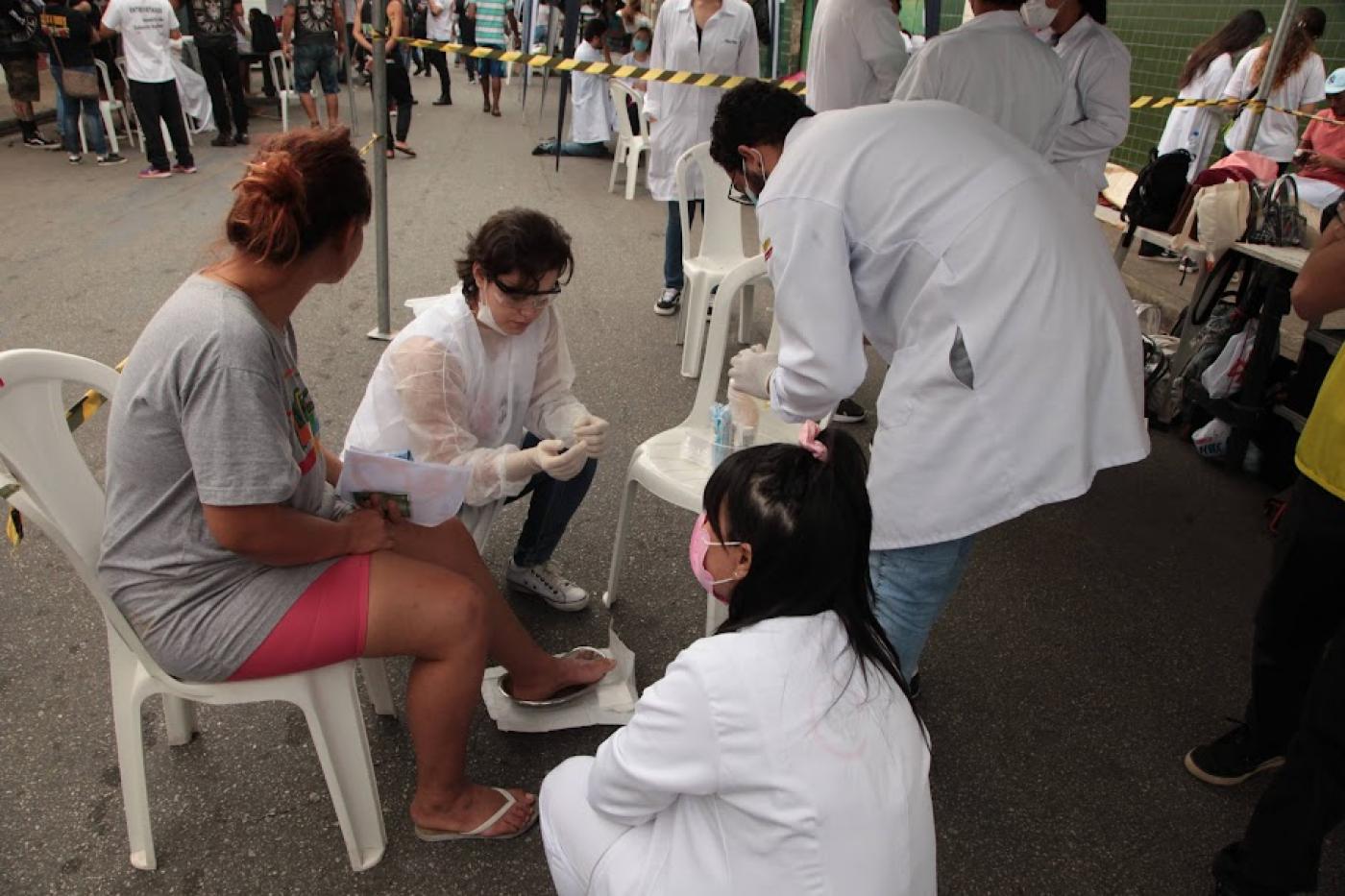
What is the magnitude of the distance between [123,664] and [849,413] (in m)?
3.01

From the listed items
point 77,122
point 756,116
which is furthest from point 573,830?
point 77,122

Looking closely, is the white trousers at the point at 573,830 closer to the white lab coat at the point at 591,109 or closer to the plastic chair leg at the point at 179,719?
the plastic chair leg at the point at 179,719

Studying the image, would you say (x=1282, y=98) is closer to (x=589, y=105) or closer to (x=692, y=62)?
(x=692, y=62)

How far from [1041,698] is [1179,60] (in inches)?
270

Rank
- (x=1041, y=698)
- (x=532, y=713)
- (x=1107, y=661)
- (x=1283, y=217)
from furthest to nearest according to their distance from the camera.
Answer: (x=1283, y=217)
(x=1107, y=661)
(x=1041, y=698)
(x=532, y=713)

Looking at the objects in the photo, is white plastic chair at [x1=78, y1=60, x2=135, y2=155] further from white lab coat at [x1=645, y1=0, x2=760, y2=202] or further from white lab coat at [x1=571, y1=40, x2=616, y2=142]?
white lab coat at [x1=645, y1=0, x2=760, y2=202]

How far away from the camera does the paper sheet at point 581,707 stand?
7.07 ft

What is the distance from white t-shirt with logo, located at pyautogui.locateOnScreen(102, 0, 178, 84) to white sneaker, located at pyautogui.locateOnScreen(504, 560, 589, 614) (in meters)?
6.80

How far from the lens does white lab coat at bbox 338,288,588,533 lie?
6.59ft

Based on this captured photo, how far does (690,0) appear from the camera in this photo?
4.93 meters

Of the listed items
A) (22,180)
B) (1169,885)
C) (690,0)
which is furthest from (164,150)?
(1169,885)

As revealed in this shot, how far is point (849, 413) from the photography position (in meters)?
4.00

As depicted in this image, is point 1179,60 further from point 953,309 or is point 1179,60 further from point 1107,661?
point 953,309

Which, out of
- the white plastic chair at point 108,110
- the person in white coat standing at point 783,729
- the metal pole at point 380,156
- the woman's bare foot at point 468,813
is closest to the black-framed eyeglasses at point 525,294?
the person in white coat standing at point 783,729
